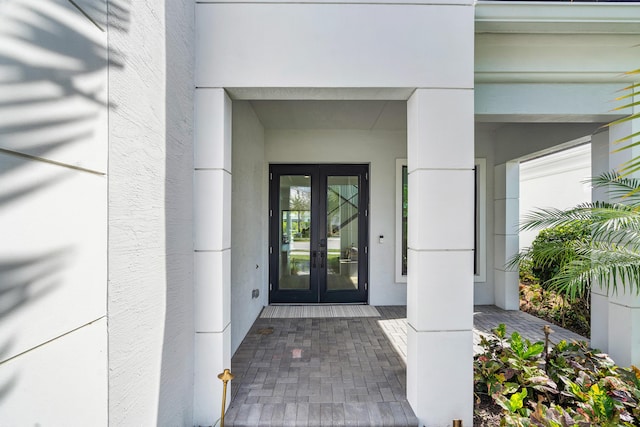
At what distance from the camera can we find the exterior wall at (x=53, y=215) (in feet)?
2.93

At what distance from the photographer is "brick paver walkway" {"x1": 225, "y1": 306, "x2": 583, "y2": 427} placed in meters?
2.22

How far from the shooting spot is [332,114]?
4328mm

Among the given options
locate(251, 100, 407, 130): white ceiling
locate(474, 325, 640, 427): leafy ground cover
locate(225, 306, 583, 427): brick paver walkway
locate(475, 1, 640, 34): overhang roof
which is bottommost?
locate(225, 306, 583, 427): brick paver walkway

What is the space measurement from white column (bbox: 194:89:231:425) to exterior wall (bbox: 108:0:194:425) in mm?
69

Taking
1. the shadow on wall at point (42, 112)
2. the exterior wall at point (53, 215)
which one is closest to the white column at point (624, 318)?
the exterior wall at point (53, 215)

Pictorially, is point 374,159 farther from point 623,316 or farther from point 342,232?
point 623,316

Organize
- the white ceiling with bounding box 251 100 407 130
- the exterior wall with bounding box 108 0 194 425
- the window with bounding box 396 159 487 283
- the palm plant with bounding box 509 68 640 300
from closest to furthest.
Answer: the exterior wall with bounding box 108 0 194 425
the palm plant with bounding box 509 68 640 300
the white ceiling with bounding box 251 100 407 130
the window with bounding box 396 159 487 283

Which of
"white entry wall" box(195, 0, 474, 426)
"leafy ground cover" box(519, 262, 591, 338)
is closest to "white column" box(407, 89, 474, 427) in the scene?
"white entry wall" box(195, 0, 474, 426)

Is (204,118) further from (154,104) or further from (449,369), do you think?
(449,369)

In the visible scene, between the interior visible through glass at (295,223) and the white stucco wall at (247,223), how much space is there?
0.32m

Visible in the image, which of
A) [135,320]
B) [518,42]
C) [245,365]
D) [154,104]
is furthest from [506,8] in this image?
[245,365]

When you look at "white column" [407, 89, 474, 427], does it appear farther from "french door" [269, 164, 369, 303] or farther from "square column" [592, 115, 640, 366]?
"french door" [269, 164, 369, 303]

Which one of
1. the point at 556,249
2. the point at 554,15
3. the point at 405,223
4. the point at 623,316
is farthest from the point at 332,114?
the point at 623,316

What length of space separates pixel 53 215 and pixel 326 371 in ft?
8.40
